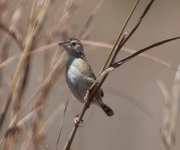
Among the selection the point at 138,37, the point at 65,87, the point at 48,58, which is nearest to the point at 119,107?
the point at 138,37

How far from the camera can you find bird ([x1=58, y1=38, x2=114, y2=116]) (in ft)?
12.8

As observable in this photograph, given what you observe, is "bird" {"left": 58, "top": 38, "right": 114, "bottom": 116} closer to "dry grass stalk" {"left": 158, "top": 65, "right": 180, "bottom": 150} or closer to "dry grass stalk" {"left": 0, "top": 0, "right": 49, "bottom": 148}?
"dry grass stalk" {"left": 158, "top": 65, "right": 180, "bottom": 150}

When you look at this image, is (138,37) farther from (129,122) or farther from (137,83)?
(129,122)

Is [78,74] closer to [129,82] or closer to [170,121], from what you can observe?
[170,121]

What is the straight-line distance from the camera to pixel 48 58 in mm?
3102

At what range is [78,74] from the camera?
4004mm

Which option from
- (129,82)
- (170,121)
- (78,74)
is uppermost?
(170,121)

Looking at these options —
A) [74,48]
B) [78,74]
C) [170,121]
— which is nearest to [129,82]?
[74,48]

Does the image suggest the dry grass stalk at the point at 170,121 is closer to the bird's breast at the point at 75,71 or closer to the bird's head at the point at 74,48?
the bird's breast at the point at 75,71

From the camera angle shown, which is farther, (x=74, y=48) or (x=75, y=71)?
(x=74, y=48)

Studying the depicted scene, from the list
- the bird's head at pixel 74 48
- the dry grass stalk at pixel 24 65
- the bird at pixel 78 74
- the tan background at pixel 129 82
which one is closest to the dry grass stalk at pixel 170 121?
the dry grass stalk at pixel 24 65

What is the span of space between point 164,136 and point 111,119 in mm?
6145

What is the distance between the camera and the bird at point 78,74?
3889 mm

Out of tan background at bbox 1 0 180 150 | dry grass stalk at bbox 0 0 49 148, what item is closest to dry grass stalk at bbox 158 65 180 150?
dry grass stalk at bbox 0 0 49 148
